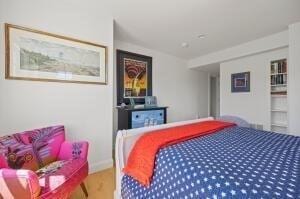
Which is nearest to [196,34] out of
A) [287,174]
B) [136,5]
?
[136,5]

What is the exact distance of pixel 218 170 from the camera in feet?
2.83

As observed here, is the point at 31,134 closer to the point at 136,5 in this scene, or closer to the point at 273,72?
the point at 136,5

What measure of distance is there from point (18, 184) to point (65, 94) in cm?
124

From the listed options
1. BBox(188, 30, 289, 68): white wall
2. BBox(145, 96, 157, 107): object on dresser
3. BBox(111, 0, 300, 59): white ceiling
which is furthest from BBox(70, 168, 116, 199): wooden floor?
BBox(188, 30, 289, 68): white wall

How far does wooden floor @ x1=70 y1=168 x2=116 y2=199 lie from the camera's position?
1.74 metres

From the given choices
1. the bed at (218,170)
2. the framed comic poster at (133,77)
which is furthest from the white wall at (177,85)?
the bed at (218,170)

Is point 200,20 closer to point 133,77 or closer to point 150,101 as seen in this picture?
point 133,77

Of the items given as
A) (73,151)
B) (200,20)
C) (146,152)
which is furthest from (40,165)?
(200,20)

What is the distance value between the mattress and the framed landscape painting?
155 cm

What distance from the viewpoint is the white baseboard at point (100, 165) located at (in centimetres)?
228

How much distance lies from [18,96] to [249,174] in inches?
89.4

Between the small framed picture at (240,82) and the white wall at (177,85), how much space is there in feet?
4.42

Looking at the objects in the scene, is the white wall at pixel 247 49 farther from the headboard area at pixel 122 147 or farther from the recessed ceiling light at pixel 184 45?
the headboard area at pixel 122 147

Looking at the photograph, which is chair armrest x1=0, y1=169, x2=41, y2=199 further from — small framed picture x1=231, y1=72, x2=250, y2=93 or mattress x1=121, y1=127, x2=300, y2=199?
small framed picture x1=231, y1=72, x2=250, y2=93
